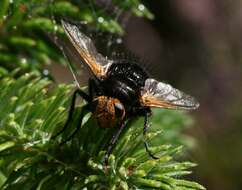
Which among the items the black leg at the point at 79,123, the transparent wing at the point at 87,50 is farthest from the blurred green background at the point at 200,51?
the black leg at the point at 79,123

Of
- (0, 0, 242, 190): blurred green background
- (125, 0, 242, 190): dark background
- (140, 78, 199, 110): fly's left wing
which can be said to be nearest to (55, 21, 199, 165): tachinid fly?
(140, 78, 199, 110): fly's left wing

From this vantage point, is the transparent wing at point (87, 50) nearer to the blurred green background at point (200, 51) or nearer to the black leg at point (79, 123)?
the black leg at point (79, 123)

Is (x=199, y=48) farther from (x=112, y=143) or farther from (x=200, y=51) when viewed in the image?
(x=112, y=143)

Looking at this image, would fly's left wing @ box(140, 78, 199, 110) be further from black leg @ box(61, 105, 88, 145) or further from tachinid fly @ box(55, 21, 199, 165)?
black leg @ box(61, 105, 88, 145)

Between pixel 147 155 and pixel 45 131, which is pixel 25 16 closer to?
pixel 45 131

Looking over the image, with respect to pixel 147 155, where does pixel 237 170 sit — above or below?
below

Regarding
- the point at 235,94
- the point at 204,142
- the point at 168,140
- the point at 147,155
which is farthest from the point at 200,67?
the point at 147,155
